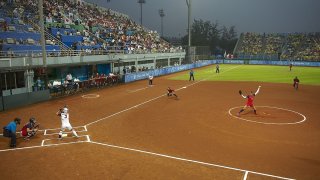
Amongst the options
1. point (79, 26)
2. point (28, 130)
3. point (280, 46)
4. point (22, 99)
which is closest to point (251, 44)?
point (280, 46)

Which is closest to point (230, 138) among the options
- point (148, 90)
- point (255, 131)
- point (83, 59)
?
point (255, 131)

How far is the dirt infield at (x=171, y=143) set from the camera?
1192 cm

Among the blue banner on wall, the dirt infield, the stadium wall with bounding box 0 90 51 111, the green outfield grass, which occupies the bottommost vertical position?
the dirt infield

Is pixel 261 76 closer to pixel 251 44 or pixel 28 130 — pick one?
pixel 28 130

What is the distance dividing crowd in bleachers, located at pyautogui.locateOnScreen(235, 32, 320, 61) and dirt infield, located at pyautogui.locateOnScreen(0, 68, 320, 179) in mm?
61956

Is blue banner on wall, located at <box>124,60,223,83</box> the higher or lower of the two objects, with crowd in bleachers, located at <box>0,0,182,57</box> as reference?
lower

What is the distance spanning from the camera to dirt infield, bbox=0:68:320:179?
1192 cm

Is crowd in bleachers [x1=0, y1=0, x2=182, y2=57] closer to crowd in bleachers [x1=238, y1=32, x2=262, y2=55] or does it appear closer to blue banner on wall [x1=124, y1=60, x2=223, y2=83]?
blue banner on wall [x1=124, y1=60, x2=223, y2=83]

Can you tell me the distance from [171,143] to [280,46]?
84524 mm

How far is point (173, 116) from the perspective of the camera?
21109mm

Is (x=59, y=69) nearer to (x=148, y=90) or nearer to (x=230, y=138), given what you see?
(x=148, y=90)

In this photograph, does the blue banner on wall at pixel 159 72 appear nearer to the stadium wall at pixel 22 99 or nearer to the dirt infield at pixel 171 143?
the stadium wall at pixel 22 99

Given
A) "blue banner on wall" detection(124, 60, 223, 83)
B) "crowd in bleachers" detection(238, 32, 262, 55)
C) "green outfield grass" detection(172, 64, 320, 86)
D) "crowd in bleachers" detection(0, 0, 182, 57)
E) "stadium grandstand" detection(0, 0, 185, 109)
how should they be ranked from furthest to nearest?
"crowd in bleachers" detection(238, 32, 262, 55) < "green outfield grass" detection(172, 64, 320, 86) < "blue banner on wall" detection(124, 60, 223, 83) < "crowd in bleachers" detection(0, 0, 182, 57) < "stadium grandstand" detection(0, 0, 185, 109)

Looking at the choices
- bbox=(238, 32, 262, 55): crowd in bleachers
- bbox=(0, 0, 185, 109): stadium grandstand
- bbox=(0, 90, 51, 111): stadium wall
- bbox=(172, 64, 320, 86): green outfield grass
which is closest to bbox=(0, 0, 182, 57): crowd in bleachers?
bbox=(0, 0, 185, 109): stadium grandstand
